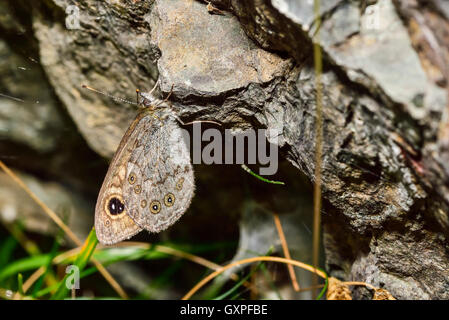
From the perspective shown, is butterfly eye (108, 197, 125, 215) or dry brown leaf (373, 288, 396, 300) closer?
dry brown leaf (373, 288, 396, 300)

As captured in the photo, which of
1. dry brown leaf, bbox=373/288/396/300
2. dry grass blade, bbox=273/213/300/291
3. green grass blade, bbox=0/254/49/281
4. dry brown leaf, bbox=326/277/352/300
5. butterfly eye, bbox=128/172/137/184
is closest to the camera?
dry brown leaf, bbox=373/288/396/300

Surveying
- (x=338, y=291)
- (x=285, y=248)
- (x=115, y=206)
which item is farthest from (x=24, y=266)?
(x=338, y=291)

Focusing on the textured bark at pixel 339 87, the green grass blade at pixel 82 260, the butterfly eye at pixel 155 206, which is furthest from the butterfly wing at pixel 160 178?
the green grass blade at pixel 82 260

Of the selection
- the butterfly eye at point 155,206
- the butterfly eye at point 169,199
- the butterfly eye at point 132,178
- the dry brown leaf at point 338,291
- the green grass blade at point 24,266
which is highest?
the butterfly eye at point 132,178

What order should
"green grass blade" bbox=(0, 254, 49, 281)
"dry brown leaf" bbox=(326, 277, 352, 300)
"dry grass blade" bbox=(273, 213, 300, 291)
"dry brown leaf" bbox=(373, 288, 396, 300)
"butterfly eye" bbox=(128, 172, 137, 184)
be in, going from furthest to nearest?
1. "green grass blade" bbox=(0, 254, 49, 281)
2. "dry grass blade" bbox=(273, 213, 300, 291)
3. "butterfly eye" bbox=(128, 172, 137, 184)
4. "dry brown leaf" bbox=(326, 277, 352, 300)
5. "dry brown leaf" bbox=(373, 288, 396, 300)

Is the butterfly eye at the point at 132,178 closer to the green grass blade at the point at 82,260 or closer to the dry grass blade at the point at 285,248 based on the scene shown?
the green grass blade at the point at 82,260

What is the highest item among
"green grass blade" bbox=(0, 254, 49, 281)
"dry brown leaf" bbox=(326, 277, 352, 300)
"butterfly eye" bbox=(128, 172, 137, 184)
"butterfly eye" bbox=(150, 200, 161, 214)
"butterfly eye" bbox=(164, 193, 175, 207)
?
"butterfly eye" bbox=(128, 172, 137, 184)

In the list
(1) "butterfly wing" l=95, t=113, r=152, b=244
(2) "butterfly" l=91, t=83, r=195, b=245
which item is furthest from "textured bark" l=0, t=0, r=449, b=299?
(1) "butterfly wing" l=95, t=113, r=152, b=244

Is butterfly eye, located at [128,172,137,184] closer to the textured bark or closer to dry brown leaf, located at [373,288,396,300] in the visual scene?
the textured bark
